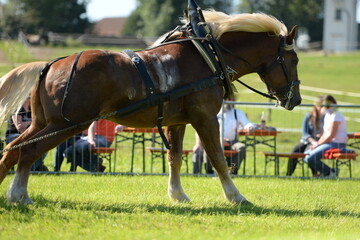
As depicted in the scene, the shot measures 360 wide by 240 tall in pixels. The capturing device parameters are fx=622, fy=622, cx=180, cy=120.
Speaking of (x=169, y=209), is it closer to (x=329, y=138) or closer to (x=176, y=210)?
(x=176, y=210)

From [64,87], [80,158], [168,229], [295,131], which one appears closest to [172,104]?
[64,87]

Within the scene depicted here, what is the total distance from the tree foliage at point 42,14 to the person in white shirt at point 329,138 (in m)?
64.5

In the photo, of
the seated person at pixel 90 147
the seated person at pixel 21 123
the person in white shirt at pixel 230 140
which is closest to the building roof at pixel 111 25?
the person in white shirt at pixel 230 140

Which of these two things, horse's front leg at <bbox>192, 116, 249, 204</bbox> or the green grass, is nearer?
the green grass

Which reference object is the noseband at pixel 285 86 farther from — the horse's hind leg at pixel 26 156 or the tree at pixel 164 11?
the tree at pixel 164 11

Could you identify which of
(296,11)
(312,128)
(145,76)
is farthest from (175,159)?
(296,11)

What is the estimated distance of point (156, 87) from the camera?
24.9ft

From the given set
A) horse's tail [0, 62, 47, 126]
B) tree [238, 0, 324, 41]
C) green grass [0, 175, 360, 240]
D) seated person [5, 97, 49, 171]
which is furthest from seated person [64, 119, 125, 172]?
tree [238, 0, 324, 41]

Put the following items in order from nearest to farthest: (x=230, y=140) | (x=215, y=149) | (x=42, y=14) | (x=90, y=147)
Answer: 1. (x=215, y=149)
2. (x=90, y=147)
3. (x=230, y=140)
4. (x=42, y=14)

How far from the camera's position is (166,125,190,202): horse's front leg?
8.41m

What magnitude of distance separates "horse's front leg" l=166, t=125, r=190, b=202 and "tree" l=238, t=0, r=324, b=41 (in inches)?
2950

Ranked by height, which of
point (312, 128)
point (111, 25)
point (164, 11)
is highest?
point (111, 25)

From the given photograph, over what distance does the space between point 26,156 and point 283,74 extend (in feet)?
11.8

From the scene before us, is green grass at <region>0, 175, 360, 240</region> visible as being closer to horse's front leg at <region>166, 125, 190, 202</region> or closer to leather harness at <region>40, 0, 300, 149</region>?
horse's front leg at <region>166, 125, 190, 202</region>
